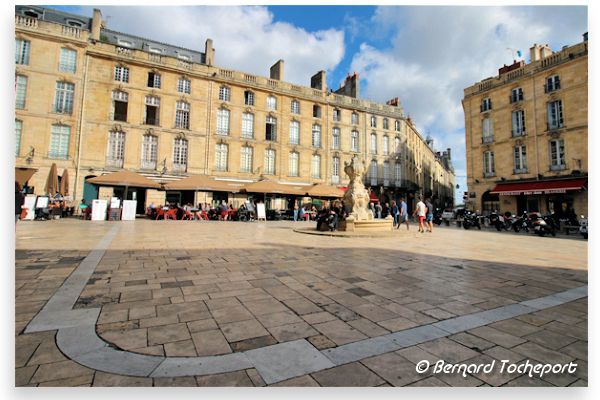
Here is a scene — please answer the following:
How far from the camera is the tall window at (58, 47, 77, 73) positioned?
20.1 metres

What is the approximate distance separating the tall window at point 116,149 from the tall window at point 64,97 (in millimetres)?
2865

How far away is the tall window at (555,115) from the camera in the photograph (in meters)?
20.2

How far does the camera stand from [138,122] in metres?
22.0

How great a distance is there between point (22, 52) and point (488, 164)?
34.4 meters

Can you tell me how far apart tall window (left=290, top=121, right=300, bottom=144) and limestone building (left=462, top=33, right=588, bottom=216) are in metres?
15.1

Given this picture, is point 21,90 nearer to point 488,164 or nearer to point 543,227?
point 543,227

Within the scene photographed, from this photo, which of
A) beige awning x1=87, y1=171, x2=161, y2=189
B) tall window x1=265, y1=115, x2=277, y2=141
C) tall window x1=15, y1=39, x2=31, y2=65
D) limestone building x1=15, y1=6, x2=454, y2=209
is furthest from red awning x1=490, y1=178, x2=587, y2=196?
tall window x1=15, y1=39, x2=31, y2=65

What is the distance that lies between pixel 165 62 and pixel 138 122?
207 inches

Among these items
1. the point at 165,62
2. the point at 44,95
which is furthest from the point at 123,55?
the point at 44,95

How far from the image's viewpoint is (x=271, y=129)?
2680 cm

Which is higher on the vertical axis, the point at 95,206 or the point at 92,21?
the point at 92,21

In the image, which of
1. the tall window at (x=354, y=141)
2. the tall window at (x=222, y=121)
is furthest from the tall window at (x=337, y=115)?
the tall window at (x=222, y=121)

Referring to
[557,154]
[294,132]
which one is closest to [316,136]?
[294,132]

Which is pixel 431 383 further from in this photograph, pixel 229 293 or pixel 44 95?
pixel 44 95
